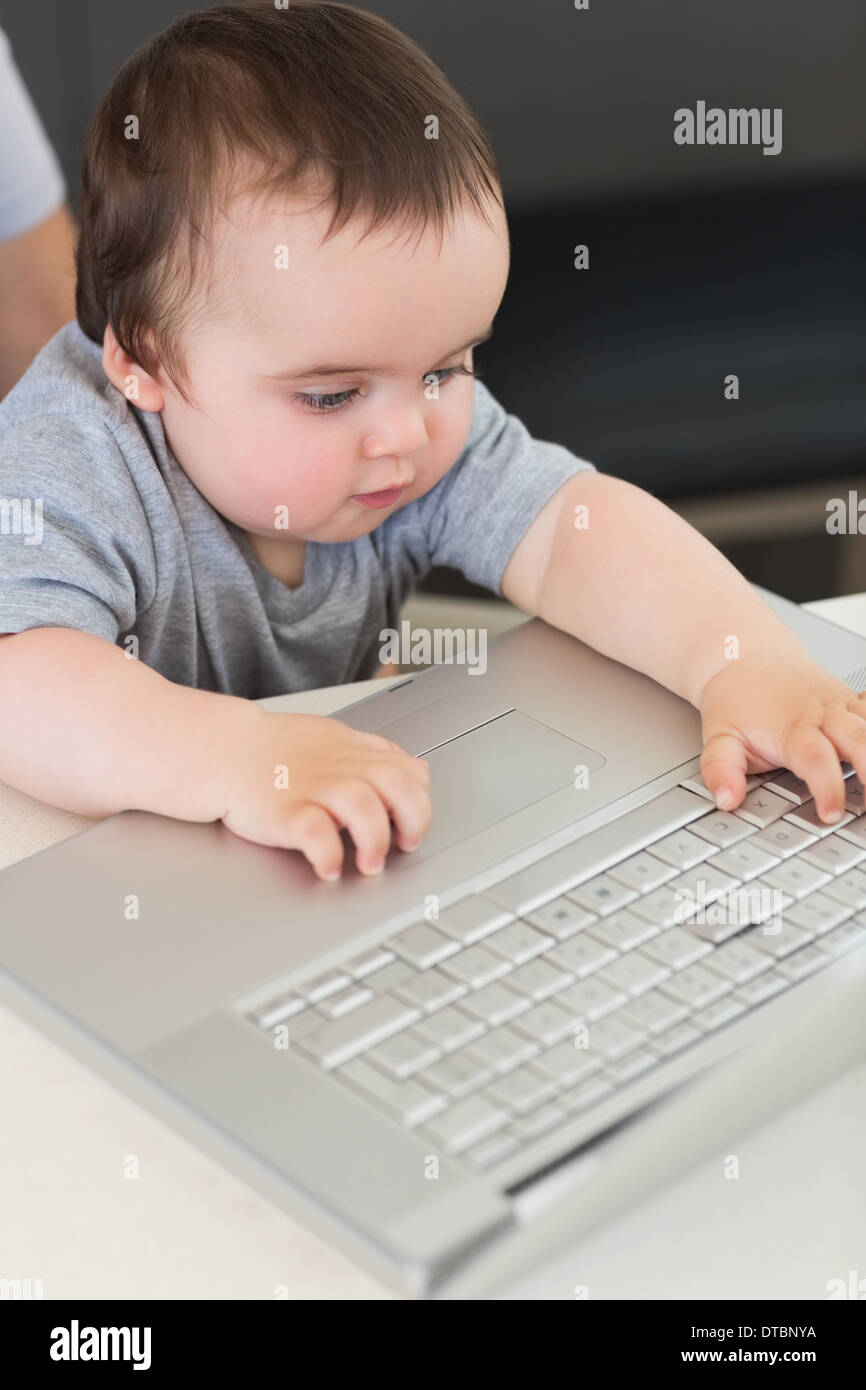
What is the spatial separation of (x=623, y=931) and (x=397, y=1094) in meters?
0.12

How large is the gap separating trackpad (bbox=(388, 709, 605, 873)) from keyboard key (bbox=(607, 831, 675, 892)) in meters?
0.06

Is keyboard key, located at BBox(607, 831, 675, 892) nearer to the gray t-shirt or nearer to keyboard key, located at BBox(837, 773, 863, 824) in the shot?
keyboard key, located at BBox(837, 773, 863, 824)

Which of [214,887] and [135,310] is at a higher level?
[135,310]

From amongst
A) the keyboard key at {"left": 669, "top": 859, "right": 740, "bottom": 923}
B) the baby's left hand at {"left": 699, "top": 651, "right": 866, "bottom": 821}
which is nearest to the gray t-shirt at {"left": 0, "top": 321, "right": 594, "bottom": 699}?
the baby's left hand at {"left": 699, "top": 651, "right": 866, "bottom": 821}

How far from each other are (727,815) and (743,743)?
0.17ft

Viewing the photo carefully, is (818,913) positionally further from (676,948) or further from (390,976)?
(390,976)

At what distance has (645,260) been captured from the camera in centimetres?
204

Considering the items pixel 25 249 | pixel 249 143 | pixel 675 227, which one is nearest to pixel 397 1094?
pixel 249 143

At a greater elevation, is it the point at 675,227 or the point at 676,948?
the point at 675,227

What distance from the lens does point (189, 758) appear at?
66 centimetres

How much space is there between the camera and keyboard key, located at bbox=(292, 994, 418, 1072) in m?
0.50
